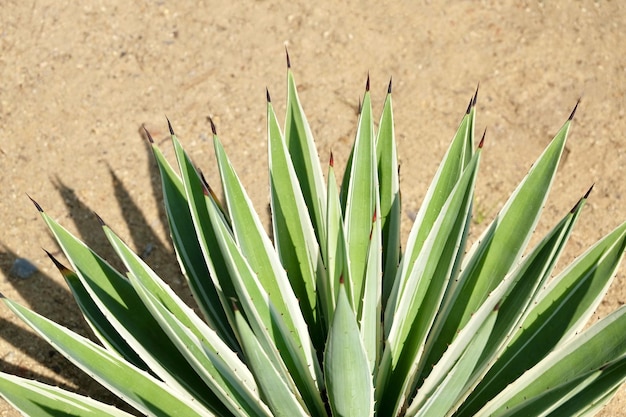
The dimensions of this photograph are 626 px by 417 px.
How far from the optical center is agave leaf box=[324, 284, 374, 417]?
4.66 feet

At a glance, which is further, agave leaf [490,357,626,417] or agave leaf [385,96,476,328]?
agave leaf [385,96,476,328]

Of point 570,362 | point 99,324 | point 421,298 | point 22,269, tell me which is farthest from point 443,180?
point 22,269

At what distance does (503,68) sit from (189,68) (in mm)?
1400

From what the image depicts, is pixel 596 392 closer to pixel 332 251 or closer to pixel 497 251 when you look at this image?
pixel 497 251

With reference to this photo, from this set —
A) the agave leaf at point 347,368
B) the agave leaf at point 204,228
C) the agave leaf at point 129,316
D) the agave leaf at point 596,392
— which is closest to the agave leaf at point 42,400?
the agave leaf at point 129,316

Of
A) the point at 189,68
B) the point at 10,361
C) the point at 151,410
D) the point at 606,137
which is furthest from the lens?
the point at 189,68

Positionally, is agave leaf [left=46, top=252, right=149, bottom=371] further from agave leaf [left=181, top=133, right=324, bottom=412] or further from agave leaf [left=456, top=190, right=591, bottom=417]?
agave leaf [left=456, top=190, right=591, bottom=417]

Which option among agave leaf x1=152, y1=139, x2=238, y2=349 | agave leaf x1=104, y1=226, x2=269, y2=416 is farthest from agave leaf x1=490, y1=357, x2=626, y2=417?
agave leaf x1=152, y1=139, x2=238, y2=349

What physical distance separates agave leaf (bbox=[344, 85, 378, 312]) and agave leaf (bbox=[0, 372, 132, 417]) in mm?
665

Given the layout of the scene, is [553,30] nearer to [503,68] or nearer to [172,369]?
[503,68]

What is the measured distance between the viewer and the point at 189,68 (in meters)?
3.48

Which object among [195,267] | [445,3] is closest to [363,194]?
[195,267]

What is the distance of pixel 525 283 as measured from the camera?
1.70 m

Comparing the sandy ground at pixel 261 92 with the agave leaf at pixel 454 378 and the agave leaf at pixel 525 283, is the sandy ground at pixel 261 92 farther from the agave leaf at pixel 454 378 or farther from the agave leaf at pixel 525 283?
the agave leaf at pixel 454 378
